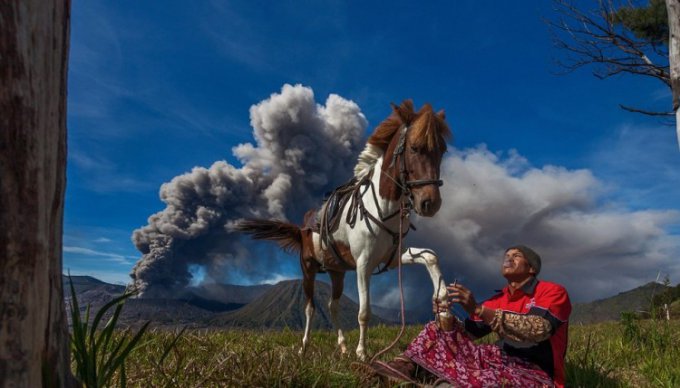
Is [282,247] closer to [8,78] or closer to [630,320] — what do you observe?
[630,320]

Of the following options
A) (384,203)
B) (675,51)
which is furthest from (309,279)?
(675,51)

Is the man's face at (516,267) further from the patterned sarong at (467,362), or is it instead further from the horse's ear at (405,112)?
the horse's ear at (405,112)

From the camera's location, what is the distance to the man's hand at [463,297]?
350 centimetres

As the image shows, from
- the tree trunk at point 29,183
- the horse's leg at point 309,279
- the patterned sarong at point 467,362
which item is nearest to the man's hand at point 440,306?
the patterned sarong at point 467,362

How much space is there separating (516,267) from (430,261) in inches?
45.9

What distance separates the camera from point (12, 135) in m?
1.52

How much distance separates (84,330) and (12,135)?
133cm

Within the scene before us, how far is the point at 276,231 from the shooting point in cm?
786

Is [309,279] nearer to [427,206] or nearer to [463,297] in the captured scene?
[427,206]

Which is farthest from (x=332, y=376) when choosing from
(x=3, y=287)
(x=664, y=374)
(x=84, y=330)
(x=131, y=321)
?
(x=664, y=374)

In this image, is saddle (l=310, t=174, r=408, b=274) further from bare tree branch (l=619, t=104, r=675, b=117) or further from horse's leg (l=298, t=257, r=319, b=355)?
bare tree branch (l=619, t=104, r=675, b=117)

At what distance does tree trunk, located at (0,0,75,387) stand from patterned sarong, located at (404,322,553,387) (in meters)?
2.82

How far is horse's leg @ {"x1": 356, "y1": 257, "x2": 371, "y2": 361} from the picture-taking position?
5.20 metres

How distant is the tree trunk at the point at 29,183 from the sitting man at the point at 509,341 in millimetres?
2634
